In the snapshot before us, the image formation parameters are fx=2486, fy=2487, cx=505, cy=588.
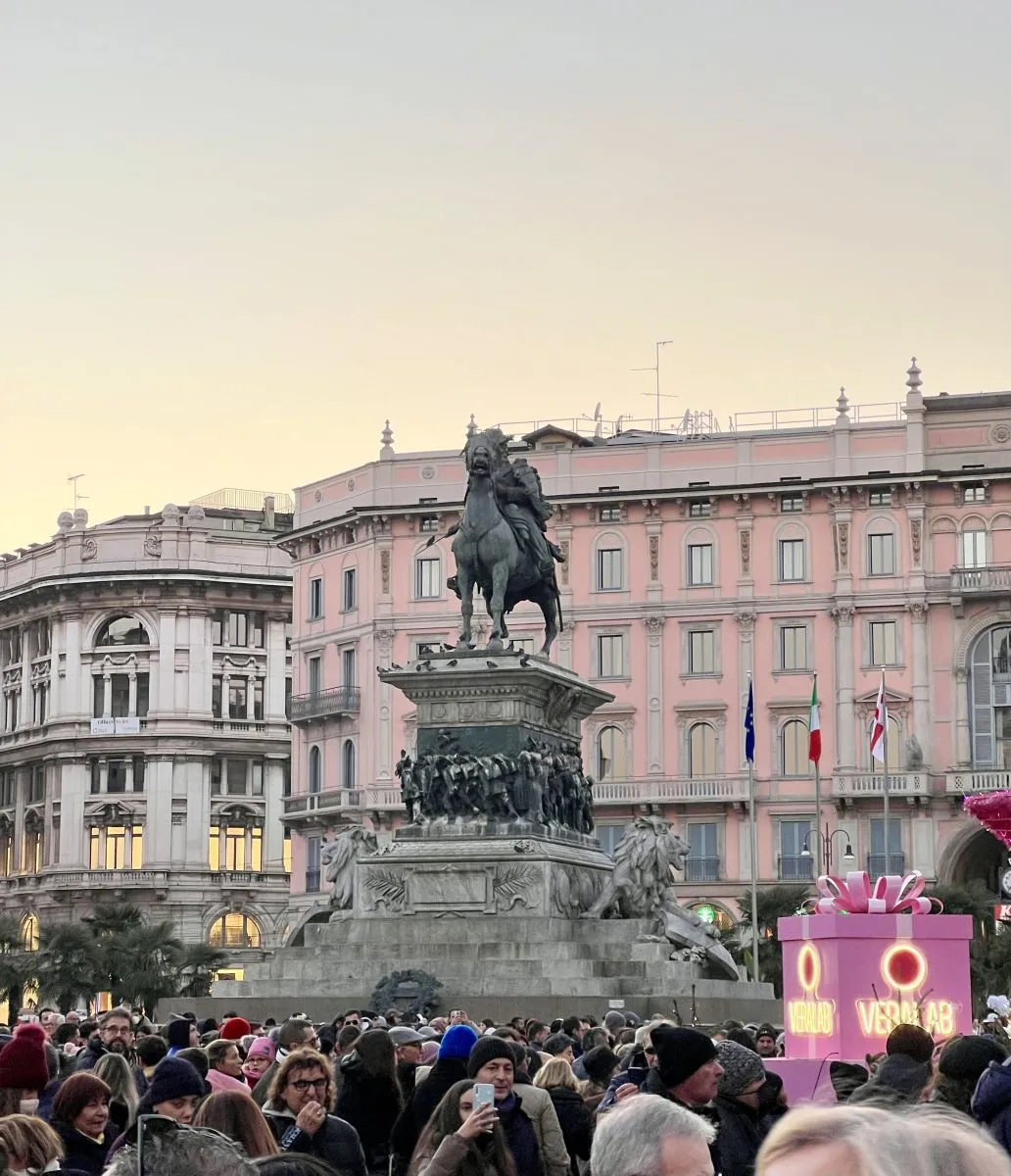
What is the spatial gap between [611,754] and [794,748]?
21.1 feet

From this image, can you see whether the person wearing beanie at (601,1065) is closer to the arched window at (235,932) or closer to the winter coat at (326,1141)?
the winter coat at (326,1141)

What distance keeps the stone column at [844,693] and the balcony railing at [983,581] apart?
3746 millimetres

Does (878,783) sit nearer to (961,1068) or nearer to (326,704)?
(326,704)

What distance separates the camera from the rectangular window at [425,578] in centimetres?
8806

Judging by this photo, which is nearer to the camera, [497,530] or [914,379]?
[497,530]

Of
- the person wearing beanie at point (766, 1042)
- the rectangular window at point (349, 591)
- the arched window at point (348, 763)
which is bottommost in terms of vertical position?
the person wearing beanie at point (766, 1042)

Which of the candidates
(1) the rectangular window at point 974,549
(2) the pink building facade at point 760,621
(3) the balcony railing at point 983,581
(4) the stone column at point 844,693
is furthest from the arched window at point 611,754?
(1) the rectangular window at point 974,549

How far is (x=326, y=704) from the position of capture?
90312mm

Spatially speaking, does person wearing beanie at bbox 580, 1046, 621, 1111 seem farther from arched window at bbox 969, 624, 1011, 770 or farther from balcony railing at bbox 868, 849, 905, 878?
arched window at bbox 969, 624, 1011, 770

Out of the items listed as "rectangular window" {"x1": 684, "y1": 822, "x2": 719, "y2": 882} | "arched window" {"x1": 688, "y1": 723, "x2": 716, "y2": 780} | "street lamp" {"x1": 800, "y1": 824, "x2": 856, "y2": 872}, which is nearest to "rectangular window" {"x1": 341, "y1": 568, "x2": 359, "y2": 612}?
"arched window" {"x1": 688, "y1": 723, "x2": 716, "y2": 780}

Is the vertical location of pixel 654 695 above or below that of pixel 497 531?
above

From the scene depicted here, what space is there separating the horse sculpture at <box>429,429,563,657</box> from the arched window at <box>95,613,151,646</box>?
73121 mm

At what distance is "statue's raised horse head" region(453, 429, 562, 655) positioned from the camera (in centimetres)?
3581

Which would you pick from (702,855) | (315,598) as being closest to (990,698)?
(702,855)
